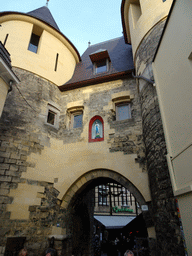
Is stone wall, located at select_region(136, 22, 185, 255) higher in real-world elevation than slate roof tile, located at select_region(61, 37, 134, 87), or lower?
lower

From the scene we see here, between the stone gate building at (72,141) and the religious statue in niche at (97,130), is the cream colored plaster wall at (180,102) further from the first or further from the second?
the religious statue in niche at (97,130)

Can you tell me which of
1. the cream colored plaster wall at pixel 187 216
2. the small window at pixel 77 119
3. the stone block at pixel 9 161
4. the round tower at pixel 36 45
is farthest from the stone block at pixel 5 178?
the cream colored plaster wall at pixel 187 216

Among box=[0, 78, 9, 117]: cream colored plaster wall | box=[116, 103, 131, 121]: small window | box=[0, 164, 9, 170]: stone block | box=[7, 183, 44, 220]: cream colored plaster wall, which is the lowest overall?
box=[7, 183, 44, 220]: cream colored plaster wall

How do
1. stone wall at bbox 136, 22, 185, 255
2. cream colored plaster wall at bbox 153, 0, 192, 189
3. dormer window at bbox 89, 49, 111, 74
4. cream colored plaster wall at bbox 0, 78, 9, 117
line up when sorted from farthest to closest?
dormer window at bbox 89, 49, 111, 74
cream colored plaster wall at bbox 0, 78, 9, 117
stone wall at bbox 136, 22, 185, 255
cream colored plaster wall at bbox 153, 0, 192, 189

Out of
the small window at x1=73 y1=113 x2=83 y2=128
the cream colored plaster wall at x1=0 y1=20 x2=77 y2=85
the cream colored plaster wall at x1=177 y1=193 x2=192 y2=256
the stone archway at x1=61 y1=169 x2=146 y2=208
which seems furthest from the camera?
the small window at x1=73 y1=113 x2=83 y2=128

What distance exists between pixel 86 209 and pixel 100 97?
5.38 metres

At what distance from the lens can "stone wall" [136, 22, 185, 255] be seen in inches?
138

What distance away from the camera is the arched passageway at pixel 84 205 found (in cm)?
580

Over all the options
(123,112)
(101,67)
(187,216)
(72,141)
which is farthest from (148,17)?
(187,216)

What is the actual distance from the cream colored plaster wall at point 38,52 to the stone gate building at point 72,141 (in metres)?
0.04

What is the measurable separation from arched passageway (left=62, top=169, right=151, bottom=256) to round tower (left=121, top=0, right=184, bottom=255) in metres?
1.16

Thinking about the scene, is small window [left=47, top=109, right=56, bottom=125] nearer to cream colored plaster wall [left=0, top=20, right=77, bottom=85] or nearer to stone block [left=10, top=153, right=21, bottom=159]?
cream colored plaster wall [left=0, top=20, right=77, bottom=85]

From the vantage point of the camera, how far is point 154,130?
4.67 m

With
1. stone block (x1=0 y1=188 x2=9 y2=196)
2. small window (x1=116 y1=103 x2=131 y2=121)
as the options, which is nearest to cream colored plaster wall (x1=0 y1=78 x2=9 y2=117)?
stone block (x1=0 y1=188 x2=9 y2=196)
